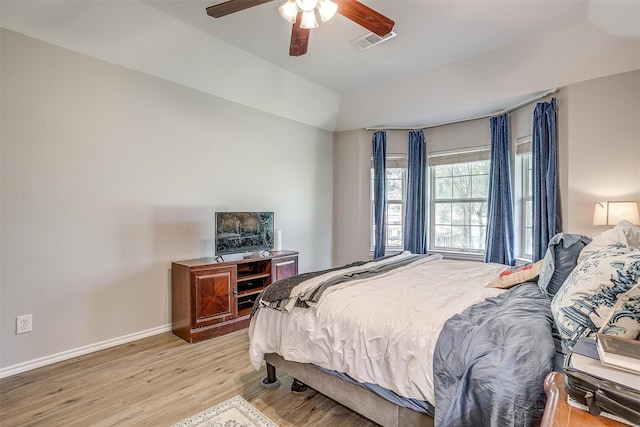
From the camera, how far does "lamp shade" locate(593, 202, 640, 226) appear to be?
272 cm

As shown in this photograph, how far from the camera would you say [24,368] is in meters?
2.40

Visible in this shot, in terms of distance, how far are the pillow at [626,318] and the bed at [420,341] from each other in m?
0.24

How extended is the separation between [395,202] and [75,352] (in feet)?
14.5

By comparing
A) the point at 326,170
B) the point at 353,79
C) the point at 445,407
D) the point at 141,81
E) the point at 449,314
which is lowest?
the point at 445,407

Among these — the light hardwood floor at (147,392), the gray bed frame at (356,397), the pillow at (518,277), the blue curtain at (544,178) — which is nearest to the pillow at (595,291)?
the gray bed frame at (356,397)

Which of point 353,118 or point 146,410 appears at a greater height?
point 353,118

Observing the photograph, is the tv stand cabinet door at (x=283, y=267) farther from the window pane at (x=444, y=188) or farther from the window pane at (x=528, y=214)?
the window pane at (x=528, y=214)

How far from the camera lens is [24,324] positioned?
2.42 meters

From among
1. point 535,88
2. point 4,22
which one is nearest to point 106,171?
point 4,22

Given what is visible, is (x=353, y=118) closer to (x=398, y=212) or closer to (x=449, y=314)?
(x=398, y=212)

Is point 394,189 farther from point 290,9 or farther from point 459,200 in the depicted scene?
point 290,9

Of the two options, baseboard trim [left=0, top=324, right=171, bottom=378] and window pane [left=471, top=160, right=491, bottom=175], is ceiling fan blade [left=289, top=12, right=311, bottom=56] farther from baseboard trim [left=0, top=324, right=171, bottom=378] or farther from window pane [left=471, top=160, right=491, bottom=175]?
window pane [left=471, top=160, right=491, bottom=175]

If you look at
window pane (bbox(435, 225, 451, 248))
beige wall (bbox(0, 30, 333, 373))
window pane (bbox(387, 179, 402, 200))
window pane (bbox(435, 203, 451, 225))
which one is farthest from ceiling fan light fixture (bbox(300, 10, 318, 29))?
window pane (bbox(435, 225, 451, 248))

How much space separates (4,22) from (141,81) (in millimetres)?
968
